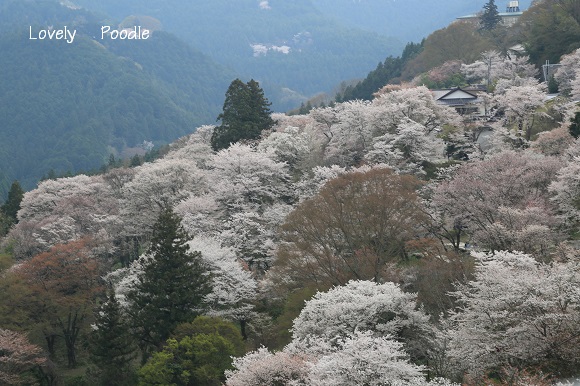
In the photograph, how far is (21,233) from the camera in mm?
43531

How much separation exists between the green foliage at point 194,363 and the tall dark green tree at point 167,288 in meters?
3.39

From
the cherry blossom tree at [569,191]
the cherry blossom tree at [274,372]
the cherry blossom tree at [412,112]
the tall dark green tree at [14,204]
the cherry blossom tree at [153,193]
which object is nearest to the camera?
the cherry blossom tree at [274,372]

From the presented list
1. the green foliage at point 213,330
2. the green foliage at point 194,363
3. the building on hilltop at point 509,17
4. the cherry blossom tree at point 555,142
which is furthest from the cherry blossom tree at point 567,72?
the building on hilltop at point 509,17

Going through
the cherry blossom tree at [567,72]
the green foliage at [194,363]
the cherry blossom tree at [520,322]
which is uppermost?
the cherry blossom tree at [567,72]

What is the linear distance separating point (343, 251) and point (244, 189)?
10737mm

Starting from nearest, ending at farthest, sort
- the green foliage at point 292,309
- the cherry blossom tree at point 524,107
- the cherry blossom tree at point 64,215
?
the green foliage at point 292,309 → the cherry blossom tree at point 524,107 → the cherry blossom tree at point 64,215

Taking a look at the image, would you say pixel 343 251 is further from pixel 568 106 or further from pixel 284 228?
pixel 568 106

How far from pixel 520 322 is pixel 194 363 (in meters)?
11.4

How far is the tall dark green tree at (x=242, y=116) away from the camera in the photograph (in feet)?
156

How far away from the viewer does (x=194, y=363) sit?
24000 mm

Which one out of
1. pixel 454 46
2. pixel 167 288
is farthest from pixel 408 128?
pixel 454 46

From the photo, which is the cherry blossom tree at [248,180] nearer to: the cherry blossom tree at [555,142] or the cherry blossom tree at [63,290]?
the cherry blossom tree at [63,290]

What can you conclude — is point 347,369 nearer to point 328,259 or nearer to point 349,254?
point 328,259

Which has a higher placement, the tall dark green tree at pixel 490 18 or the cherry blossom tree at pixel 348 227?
the tall dark green tree at pixel 490 18
